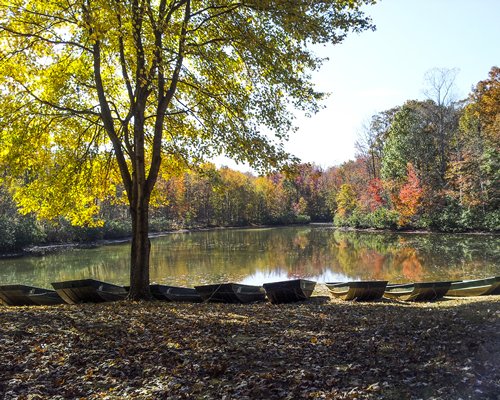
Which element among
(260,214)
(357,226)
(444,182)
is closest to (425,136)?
(444,182)

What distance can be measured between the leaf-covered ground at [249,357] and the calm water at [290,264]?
1234 cm

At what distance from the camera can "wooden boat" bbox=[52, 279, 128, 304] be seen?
11930 mm

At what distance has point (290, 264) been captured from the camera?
26.1 meters

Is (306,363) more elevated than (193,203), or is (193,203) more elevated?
(193,203)

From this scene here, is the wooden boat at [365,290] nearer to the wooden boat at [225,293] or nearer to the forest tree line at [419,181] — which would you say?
the wooden boat at [225,293]

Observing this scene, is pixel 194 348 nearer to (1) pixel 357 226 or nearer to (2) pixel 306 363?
(2) pixel 306 363

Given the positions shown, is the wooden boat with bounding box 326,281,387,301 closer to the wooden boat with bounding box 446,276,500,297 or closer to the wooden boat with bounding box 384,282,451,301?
the wooden boat with bounding box 384,282,451,301

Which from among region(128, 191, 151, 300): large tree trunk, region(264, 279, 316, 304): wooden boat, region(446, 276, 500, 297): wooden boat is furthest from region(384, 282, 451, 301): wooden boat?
region(128, 191, 151, 300): large tree trunk

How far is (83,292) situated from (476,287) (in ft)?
41.3

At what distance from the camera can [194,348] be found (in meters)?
6.28

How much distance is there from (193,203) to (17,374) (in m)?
69.8

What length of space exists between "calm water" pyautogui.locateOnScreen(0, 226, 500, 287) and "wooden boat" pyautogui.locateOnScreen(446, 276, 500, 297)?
4.41m

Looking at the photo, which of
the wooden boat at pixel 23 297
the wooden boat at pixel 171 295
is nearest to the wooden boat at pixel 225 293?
the wooden boat at pixel 171 295

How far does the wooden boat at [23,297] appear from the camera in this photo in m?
12.2
